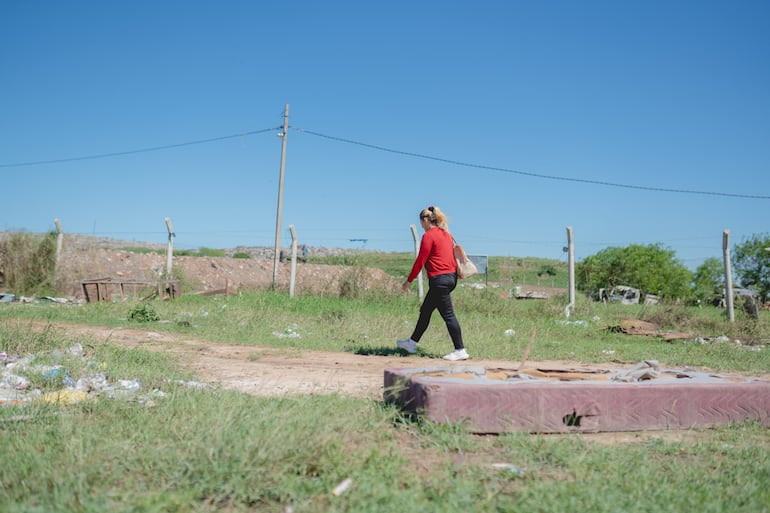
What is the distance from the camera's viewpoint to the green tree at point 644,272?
1222 inches

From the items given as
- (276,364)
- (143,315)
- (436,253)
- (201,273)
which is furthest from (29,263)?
(436,253)

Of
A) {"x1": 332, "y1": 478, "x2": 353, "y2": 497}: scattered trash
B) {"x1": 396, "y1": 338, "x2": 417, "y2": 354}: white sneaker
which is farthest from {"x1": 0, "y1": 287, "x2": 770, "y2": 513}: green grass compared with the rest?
{"x1": 396, "y1": 338, "x2": 417, "y2": 354}: white sneaker

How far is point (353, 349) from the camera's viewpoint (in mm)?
8891

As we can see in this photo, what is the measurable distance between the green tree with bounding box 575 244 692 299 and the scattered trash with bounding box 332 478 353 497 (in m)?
29.1

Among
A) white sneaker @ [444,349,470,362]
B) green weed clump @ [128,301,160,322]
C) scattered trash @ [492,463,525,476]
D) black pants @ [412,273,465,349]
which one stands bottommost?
scattered trash @ [492,463,525,476]

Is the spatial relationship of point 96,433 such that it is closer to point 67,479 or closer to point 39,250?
point 67,479

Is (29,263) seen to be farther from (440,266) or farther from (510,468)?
(510,468)

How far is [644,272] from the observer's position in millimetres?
31344

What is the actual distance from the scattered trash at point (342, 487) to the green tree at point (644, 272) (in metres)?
29.1

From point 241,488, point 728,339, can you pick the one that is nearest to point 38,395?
point 241,488

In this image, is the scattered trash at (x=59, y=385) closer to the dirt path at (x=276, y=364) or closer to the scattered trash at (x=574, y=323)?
the dirt path at (x=276, y=364)

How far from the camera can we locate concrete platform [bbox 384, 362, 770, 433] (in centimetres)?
410

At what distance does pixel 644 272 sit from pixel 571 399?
29378 millimetres

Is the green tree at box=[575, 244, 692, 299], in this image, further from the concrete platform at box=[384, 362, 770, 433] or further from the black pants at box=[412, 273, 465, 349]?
the concrete platform at box=[384, 362, 770, 433]
